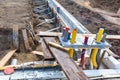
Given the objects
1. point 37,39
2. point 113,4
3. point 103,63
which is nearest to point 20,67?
point 103,63

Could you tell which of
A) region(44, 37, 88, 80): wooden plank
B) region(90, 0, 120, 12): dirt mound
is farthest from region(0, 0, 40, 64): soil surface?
region(90, 0, 120, 12): dirt mound

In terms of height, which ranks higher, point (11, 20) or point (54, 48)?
point (54, 48)

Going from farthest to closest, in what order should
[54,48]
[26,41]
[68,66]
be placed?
[26,41] → [54,48] → [68,66]

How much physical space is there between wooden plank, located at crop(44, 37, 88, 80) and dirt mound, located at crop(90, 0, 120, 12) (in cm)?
1000

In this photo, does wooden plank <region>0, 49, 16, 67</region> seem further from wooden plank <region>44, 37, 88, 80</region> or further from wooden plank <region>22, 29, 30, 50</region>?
wooden plank <region>44, 37, 88, 80</region>

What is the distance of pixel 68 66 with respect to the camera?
3.61 meters

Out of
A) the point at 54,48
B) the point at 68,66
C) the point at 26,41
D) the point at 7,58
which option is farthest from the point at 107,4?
the point at 68,66

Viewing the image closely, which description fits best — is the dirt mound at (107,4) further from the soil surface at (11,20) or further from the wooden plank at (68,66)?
the wooden plank at (68,66)

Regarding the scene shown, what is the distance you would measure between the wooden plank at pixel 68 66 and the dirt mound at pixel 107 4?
10.0m

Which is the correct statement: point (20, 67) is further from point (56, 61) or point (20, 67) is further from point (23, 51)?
point (23, 51)

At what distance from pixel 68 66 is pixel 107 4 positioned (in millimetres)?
11518

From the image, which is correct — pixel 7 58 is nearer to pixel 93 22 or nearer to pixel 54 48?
pixel 54 48

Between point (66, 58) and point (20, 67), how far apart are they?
86cm

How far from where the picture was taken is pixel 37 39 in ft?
21.3
